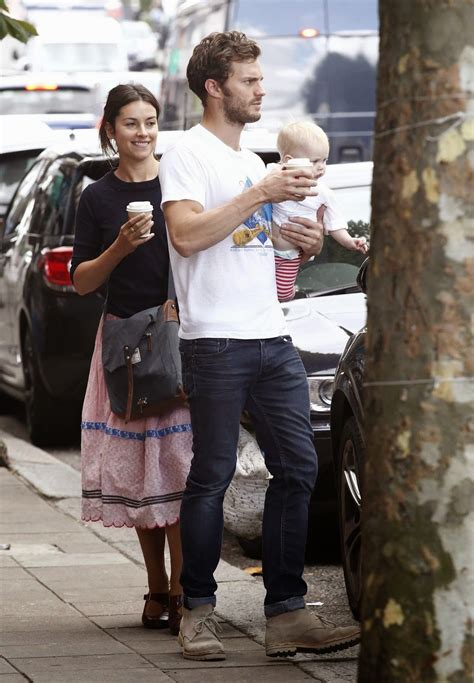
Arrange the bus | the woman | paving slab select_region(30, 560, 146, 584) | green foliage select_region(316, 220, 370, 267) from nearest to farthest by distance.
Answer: the woman → paving slab select_region(30, 560, 146, 584) → green foliage select_region(316, 220, 370, 267) → the bus

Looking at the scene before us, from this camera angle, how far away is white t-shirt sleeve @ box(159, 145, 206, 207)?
5023 mm

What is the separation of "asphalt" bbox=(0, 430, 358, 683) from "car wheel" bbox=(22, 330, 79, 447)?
5.94ft

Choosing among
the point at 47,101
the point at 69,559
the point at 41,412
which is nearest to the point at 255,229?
the point at 69,559

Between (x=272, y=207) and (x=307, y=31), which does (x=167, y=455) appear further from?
(x=307, y=31)

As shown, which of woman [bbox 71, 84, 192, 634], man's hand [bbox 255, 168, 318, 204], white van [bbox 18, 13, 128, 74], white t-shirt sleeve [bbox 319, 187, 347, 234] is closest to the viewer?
man's hand [bbox 255, 168, 318, 204]

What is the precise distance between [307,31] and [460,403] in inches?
556

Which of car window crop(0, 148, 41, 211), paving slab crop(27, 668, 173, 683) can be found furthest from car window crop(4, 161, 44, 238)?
paving slab crop(27, 668, 173, 683)

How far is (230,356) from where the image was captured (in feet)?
16.6

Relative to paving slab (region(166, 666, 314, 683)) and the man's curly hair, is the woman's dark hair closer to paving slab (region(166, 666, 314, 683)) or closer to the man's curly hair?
the man's curly hair

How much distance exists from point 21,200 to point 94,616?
17.9 ft

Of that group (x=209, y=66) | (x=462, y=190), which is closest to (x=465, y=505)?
(x=462, y=190)

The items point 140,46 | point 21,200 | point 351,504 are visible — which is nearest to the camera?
point 351,504

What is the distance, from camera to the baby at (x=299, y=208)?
5172 mm

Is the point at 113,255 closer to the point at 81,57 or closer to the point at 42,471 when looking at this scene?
the point at 42,471
